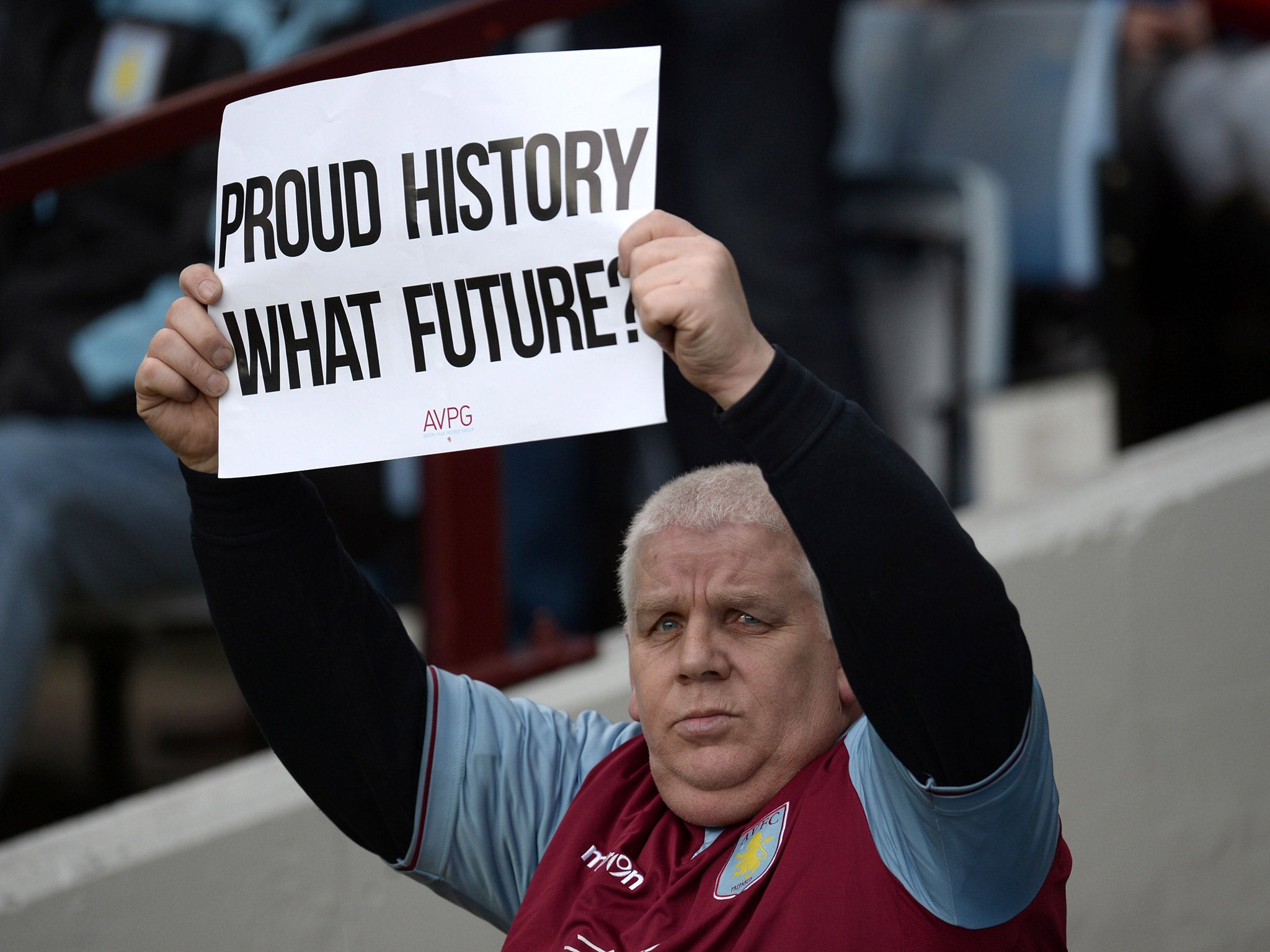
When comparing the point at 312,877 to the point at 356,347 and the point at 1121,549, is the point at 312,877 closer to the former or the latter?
the point at 356,347

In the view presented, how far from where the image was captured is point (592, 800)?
6.01ft

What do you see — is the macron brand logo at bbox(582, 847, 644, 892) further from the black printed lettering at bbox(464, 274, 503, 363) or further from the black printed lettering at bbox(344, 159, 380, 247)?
the black printed lettering at bbox(344, 159, 380, 247)

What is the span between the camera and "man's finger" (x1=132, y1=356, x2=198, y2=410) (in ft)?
5.32

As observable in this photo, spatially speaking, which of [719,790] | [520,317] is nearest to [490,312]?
[520,317]

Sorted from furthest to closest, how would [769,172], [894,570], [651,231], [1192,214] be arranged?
1. [1192,214]
2. [769,172]
3. [651,231]
4. [894,570]

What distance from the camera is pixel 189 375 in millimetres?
1611

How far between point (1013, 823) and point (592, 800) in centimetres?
60

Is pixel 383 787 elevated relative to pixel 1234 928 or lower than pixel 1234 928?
elevated

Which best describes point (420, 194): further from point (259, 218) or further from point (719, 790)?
point (719, 790)

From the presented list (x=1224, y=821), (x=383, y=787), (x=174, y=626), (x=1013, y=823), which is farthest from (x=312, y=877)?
(x=1224, y=821)

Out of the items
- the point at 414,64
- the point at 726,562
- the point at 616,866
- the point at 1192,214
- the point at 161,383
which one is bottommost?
the point at 616,866

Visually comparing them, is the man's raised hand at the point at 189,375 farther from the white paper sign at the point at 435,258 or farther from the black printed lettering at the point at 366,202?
the black printed lettering at the point at 366,202

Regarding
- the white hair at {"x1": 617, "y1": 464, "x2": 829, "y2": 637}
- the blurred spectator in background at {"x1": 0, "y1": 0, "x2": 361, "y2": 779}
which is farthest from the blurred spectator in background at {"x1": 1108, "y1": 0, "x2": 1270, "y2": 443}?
the white hair at {"x1": 617, "y1": 464, "x2": 829, "y2": 637}

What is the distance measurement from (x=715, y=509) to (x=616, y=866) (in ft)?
1.40
